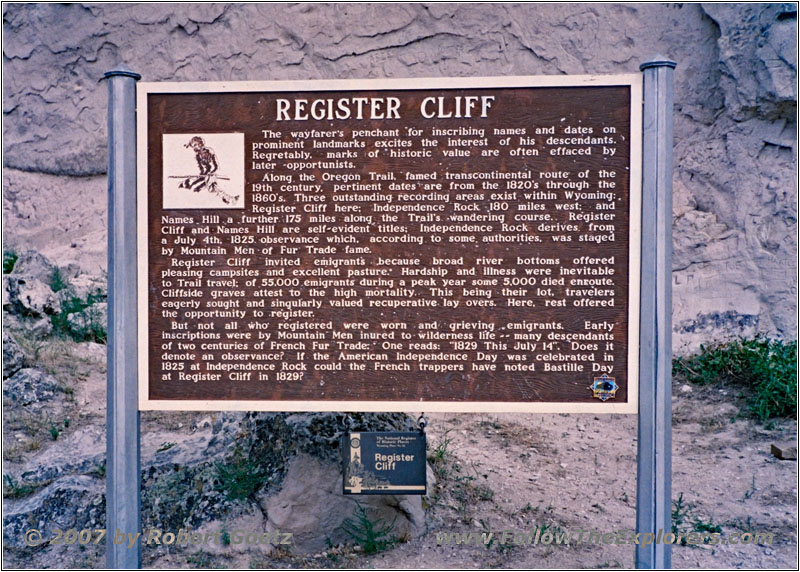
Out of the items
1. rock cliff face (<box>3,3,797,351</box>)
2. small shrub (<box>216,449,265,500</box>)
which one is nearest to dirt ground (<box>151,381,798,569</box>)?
small shrub (<box>216,449,265,500</box>)

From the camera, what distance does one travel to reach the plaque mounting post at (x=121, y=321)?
3402 millimetres

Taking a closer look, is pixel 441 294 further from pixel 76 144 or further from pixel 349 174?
pixel 76 144

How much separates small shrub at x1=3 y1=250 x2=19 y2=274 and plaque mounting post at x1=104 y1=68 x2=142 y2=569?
6.24m

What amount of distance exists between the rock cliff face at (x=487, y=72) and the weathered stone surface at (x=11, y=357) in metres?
2.68

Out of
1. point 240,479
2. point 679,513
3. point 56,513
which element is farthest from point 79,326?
point 679,513

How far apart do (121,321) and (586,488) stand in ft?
11.9

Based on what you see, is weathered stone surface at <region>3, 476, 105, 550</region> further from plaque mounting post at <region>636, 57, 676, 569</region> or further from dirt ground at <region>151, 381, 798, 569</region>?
plaque mounting post at <region>636, 57, 676, 569</region>

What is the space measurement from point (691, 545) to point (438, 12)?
6.81 meters

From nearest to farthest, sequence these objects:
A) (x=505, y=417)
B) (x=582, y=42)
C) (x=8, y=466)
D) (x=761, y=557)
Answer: (x=761, y=557) < (x=8, y=466) < (x=505, y=417) < (x=582, y=42)

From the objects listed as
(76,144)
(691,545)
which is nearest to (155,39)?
(76,144)

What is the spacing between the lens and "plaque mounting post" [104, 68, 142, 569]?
3.40 m

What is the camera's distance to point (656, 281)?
3.29 metres

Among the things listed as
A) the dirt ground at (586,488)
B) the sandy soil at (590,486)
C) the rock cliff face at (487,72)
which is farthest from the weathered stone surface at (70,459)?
the rock cliff face at (487,72)

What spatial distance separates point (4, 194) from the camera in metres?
9.52
